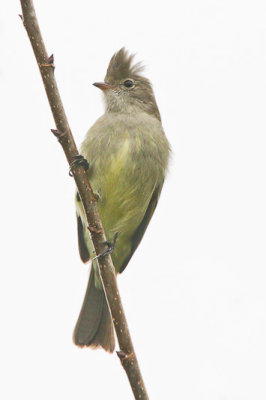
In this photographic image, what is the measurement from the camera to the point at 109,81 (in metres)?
5.64

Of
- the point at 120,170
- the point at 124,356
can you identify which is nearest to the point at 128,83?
the point at 120,170

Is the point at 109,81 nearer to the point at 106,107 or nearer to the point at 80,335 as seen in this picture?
the point at 106,107

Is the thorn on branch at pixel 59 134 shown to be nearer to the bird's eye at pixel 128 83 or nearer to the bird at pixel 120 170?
the bird at pixel 120 170

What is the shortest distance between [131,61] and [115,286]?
311cm

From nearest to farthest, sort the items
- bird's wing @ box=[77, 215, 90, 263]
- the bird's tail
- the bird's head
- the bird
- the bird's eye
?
the bird, the bird's tail, bird's wing @ box=[77, 215, 90, 263], the bird's head, the bird's eye

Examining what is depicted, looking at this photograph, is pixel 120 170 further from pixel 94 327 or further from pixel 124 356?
pixel 124 356

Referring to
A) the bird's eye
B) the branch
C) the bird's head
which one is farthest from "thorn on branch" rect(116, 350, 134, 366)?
the bird's eye

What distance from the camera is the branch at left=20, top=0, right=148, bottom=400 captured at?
2830mm

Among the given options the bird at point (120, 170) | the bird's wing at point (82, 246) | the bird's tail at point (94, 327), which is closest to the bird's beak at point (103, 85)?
the bird at point (120, 170)

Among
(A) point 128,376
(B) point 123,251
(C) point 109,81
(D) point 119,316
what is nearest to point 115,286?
(D) point 119,316

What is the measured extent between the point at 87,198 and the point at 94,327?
86.8 inches

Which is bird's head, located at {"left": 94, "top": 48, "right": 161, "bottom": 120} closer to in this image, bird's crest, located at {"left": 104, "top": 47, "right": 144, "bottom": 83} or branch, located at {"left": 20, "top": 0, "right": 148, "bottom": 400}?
bird's crest, located at {"left": 104, "top": 47, "right": 144, "bottom": 83}

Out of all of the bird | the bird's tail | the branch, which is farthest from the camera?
the bird's tail

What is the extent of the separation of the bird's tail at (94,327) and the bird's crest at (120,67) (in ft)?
6.78
